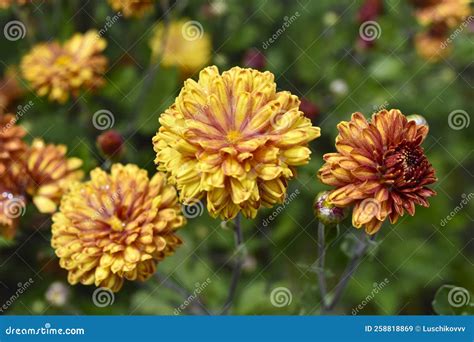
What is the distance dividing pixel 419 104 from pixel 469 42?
60 centimetres

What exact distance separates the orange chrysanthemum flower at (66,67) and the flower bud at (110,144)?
0.53 meters

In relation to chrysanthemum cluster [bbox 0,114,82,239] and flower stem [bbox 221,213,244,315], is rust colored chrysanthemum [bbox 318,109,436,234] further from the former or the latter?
chrysanthemum cluster [bbox 0,114,82,239]

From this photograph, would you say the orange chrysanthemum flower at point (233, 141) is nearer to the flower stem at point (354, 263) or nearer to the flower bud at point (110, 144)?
the flower stem at point (354, 263)

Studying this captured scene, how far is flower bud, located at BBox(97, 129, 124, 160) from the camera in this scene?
2.86 meters

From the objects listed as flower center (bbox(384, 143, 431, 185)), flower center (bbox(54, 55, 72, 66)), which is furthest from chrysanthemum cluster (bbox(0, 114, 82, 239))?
A: flower center (bbox(384, 143, 431, 185))

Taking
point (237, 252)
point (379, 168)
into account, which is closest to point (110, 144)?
point (237, 252)

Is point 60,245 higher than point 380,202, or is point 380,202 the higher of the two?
point 380,202

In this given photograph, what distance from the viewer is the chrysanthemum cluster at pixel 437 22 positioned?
150 inches

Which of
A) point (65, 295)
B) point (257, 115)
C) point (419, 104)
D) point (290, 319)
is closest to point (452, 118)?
point (419, 104)

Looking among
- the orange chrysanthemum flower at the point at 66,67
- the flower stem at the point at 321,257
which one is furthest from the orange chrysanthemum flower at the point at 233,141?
the orange chrysanthemum flower at the point at 66,67

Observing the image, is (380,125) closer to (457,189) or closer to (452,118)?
(452,118)

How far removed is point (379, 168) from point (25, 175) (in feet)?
5.19

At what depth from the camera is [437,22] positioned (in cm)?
384

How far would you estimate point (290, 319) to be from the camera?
2.72 meters
